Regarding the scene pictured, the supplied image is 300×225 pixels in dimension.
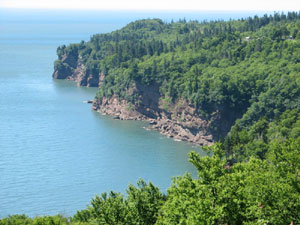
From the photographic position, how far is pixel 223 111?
87.9 metres

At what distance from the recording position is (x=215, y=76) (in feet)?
305

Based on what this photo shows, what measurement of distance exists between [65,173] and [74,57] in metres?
78.7

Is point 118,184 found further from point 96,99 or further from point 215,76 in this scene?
point 96,99

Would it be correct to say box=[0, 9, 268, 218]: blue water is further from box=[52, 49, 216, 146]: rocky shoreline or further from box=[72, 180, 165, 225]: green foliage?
box=[72, 180, 165, 225]: green foliage

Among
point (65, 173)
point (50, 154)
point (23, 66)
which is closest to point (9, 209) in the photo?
point (65, 173)

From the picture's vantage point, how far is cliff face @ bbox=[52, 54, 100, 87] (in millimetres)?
132500

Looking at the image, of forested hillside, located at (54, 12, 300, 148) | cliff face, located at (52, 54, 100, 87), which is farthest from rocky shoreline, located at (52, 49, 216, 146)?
cliff face, located at (52, 54, 100, 87)

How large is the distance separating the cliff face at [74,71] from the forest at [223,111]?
0.61 meters

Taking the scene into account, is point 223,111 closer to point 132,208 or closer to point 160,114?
point 160,114

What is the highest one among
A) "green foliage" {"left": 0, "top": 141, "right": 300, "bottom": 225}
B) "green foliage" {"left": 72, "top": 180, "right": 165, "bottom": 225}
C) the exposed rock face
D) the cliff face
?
"green foliage" {"left": 0, "top": 141, "right": 300, "bottom": 225}

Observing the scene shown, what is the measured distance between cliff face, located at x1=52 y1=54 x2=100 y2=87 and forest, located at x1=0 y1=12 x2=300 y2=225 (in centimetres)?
61

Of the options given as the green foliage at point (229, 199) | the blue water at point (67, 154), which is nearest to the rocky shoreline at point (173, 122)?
the blue water at point (67, 154)

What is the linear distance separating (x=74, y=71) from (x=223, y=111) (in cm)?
6504

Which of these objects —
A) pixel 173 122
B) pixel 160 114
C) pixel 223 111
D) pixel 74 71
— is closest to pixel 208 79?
pixel 223 111
